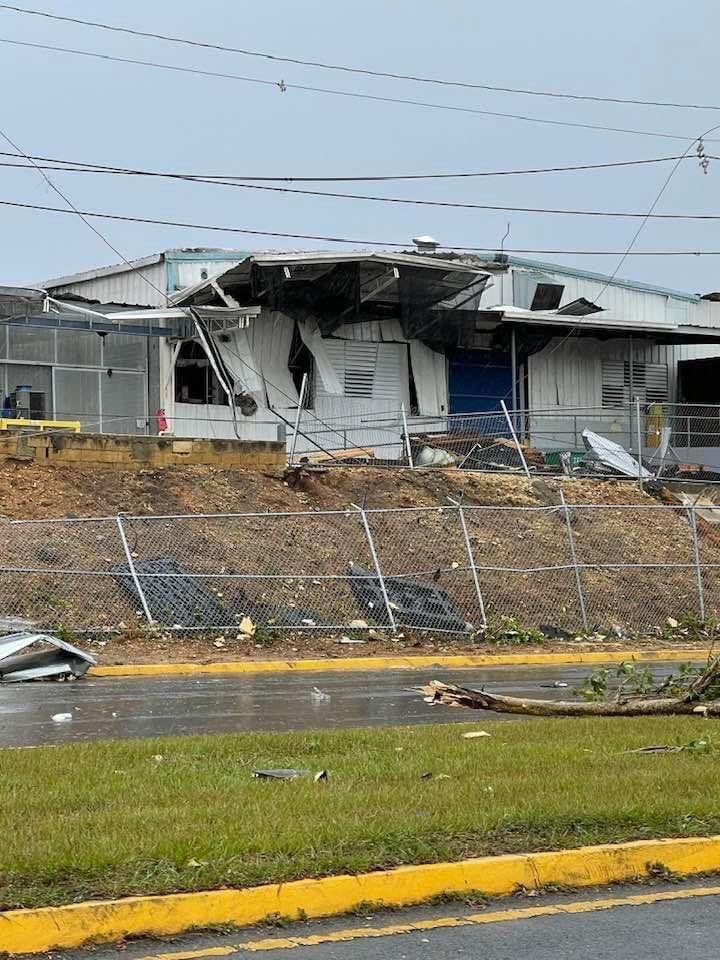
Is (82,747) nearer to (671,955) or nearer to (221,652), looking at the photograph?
(671,955)

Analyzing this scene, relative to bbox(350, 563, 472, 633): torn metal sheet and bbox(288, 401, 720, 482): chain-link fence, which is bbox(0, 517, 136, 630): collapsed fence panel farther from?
bbox(288, 401, 720, 482): chain-link fence

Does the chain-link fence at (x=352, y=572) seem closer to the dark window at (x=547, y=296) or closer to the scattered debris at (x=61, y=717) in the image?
the scattered debris at (x=61, y=717)

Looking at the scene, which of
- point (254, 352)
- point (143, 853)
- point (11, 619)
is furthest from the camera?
point (254, 352)

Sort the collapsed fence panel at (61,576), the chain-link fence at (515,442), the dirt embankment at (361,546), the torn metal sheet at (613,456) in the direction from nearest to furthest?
the collapsed fence panel at (61,576)
the dirt embankment at (361,546)
the chain-link fence at (515,442)
the torn metal sheet at (613,456)

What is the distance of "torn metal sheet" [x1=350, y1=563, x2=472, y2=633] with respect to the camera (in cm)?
2008

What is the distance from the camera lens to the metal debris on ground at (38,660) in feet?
51.0

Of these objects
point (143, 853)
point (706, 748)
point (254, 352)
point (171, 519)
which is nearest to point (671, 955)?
point (143, 853)

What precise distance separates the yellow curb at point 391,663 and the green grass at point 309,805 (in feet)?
21.3

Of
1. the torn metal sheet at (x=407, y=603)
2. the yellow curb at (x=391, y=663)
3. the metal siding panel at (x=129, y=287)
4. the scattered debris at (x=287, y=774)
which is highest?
the metal siding panel at (x=129, y=287)

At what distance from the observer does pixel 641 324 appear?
3275 centimetres

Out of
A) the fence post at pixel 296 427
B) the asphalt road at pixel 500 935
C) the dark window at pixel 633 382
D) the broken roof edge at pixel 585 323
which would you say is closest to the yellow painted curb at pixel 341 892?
the asphalt road at pixel 500 935

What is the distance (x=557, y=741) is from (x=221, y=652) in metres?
8.78

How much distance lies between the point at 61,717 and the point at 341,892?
6629mm

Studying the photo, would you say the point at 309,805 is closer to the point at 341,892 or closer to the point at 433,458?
the point at 341,892
